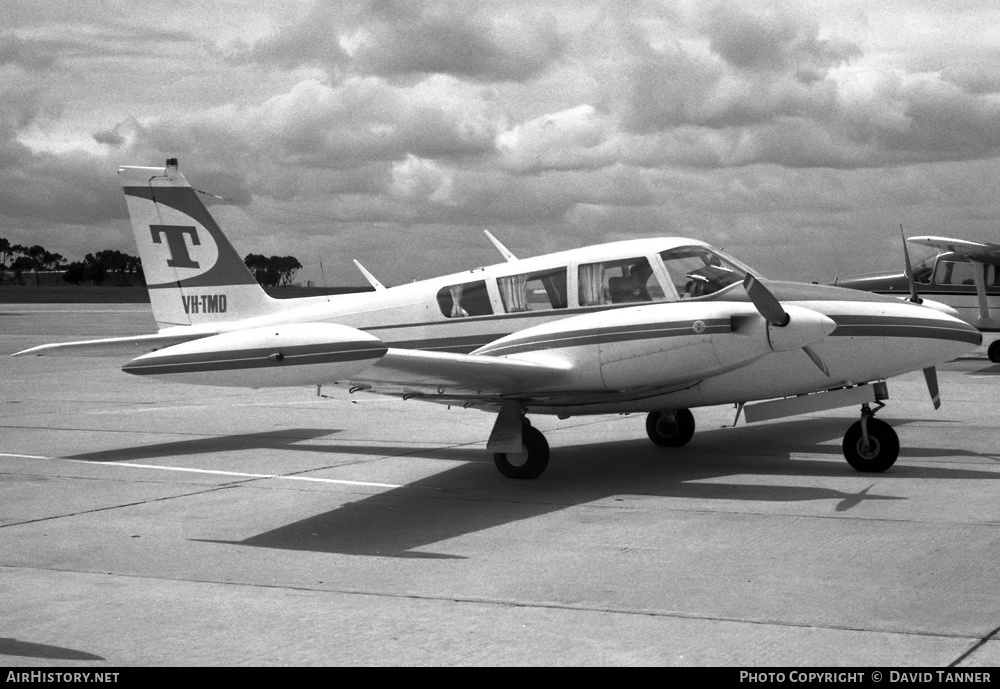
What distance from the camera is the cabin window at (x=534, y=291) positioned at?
10.9 m

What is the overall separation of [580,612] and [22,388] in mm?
17590

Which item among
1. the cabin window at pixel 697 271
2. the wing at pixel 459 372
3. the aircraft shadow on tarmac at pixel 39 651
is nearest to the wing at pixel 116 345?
the wing at pixel 459 372

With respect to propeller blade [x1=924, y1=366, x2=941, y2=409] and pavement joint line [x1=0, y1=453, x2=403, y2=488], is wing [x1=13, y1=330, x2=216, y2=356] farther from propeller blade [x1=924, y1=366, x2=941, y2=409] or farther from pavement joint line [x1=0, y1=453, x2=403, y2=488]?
propeller blade [x1=924, y1=366, x2=941, y2=409]

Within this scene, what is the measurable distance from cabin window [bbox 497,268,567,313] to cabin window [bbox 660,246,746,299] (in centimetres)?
112

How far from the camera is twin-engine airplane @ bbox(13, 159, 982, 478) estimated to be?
8.05 metres

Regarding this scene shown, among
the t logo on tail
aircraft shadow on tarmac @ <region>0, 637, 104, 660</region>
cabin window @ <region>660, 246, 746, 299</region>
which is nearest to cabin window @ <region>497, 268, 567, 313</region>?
cabin window @ <region>660, 246, 746, 299</region>

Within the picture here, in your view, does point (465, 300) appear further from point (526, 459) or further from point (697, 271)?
point (697, 271)

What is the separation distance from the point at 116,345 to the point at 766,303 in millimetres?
6911

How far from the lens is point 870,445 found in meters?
10.0

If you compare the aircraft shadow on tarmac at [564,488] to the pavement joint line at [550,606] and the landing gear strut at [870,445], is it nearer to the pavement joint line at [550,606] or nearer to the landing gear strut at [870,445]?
the landing gear strut at [870,445]

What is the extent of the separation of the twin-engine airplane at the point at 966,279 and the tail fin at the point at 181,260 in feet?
53.7

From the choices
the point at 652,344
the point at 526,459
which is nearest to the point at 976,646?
the point at 652,344

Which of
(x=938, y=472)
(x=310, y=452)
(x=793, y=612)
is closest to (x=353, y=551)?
(x=793, y=612)

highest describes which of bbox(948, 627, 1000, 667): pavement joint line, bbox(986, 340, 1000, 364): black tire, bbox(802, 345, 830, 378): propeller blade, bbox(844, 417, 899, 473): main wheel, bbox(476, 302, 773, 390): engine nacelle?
bbox(476, 302, 773, 390): engine nacelle
